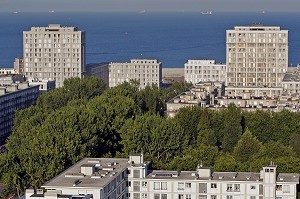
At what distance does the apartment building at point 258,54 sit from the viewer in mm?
112188

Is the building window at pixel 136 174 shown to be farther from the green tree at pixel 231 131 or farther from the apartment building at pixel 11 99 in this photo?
the apartment building at pixel 11 99

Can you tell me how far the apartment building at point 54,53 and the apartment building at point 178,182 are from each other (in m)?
62.8

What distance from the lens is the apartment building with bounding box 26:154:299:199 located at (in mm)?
49906

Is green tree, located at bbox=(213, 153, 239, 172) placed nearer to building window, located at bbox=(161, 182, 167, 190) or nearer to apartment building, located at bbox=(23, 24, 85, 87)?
building window, located at bbox=(161, 182, 167, 190)

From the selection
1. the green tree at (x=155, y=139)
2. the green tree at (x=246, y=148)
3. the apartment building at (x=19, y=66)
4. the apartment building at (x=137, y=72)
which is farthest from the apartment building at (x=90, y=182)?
the apartment building at (x=137, y=72)

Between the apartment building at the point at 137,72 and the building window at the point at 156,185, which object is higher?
the apartment building at the point at 137,72

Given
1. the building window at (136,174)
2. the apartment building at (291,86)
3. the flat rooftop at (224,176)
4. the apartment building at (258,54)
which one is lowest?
the flat rooftop at (224,176)

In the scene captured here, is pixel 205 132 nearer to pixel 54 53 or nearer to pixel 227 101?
pixel 227 101

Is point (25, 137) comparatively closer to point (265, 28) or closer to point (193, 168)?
point (193, 168)

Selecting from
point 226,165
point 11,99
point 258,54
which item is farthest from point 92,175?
point 258,54

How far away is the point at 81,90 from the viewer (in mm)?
94312

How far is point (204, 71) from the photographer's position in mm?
126125

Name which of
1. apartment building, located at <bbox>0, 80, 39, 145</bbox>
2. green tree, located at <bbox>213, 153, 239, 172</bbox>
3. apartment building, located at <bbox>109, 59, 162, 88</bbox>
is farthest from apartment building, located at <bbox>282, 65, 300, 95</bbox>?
green tree, located at <bbox>213, 153, 239, 172</bbox>

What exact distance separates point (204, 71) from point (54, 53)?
2135cm
